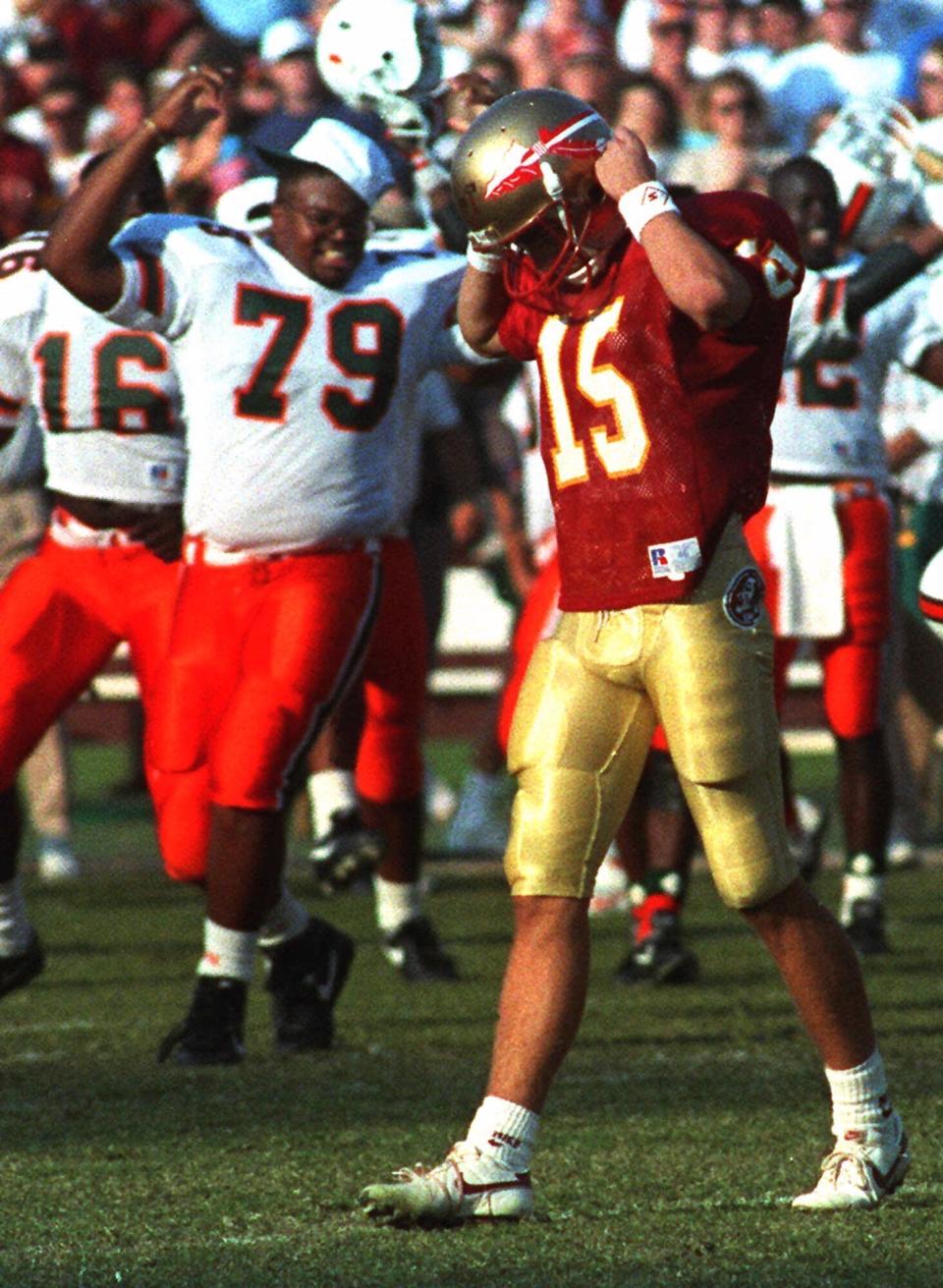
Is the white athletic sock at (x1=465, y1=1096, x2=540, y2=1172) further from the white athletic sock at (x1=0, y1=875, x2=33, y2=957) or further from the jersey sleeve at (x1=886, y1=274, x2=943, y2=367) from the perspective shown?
the jersey sleeve at (x1=886, y1=274, x2=943, y2=367)

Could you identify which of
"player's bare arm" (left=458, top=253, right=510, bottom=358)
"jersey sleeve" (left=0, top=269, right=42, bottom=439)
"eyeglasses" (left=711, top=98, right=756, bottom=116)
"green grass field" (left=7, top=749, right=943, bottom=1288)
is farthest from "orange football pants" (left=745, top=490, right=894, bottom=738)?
"eyeglasses" (left=711, top=98, right=756, bottom=116)

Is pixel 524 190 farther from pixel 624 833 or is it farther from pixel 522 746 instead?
pixel 624 833

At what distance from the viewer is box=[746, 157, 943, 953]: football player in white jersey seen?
6832mm

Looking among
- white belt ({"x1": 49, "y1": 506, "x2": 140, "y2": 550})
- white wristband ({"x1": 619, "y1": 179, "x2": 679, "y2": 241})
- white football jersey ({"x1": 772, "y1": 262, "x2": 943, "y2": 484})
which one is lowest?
white belt ({"x1": 49, "y1": 506, "x2": 140, "y2": 550})

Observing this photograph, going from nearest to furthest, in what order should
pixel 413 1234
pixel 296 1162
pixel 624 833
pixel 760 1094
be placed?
1. pixel 413 1234
2. pixel 296 1162
3. pixel 760 1094
4. pixel 624 833

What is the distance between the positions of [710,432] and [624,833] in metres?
2.80

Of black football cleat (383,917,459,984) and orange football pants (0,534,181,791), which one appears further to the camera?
black football cleat (383,917,459,984)

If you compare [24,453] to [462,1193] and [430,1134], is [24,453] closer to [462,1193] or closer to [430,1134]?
[430,1134]

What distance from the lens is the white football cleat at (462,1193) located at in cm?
379

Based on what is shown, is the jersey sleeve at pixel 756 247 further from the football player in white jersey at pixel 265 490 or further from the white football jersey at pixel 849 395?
the white football jersey at pixel 849 395

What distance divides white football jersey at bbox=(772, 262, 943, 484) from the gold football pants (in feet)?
9.66

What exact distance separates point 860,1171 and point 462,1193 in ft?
2.06

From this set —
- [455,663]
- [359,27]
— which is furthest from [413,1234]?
[455,663]

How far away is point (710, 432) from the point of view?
13.1 ft
